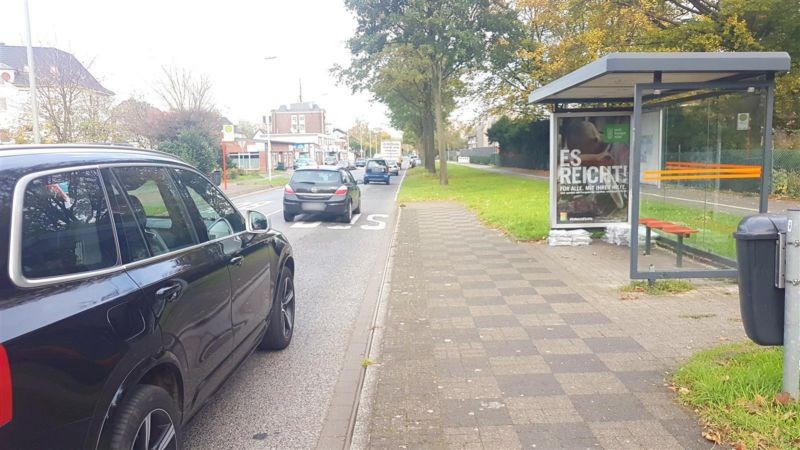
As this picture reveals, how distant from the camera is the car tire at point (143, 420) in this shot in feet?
8.25

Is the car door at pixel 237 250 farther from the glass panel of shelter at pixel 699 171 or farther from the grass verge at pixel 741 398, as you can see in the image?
the glass panel of shelter at pixel 699 171

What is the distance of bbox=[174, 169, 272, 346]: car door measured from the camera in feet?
13.4

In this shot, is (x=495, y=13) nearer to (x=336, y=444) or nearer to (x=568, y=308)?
(x=568, y=308)

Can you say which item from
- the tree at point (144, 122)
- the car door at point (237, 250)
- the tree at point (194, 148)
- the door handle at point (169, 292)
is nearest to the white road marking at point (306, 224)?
the car door at point (237, 250)

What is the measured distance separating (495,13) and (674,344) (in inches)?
1024

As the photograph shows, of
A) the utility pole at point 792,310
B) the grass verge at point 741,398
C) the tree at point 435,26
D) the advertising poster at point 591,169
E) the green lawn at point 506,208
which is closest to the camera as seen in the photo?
the grass verge at point 741,398

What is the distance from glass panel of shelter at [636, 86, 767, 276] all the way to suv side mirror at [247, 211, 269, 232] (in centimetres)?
438

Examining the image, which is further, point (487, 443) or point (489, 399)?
point (489, 399)

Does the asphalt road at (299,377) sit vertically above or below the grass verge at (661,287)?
below

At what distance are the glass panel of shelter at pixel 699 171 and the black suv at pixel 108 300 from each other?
5294mm

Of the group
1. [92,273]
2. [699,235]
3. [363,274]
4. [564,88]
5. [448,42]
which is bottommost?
[363,274]

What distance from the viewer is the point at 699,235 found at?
26.9 feet

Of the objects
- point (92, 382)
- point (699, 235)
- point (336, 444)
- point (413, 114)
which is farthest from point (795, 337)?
point (413, 114)

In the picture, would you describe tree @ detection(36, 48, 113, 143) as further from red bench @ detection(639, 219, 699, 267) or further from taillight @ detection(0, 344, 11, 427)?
taillight @ detection(0, 344, 11, 427)
